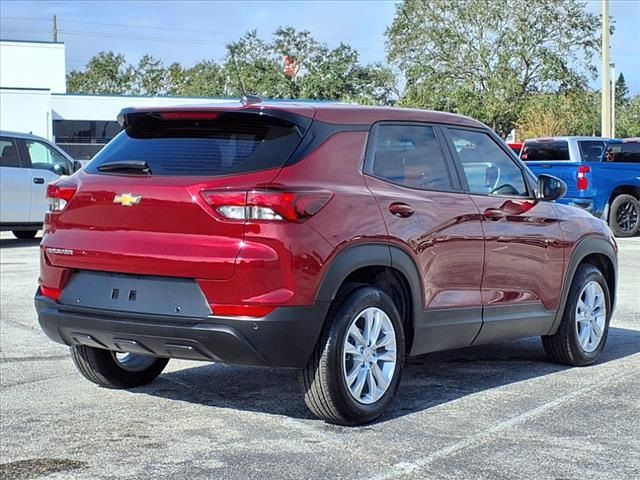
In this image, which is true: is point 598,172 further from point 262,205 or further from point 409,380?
point 262,205

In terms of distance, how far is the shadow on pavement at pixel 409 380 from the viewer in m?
5.98

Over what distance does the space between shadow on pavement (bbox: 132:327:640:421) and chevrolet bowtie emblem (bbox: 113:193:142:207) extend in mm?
1385

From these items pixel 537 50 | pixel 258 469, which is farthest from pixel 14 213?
pixel 537 50

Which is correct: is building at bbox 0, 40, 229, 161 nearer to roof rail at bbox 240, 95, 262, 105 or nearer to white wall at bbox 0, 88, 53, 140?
white wall at bbox 0, 88, 53, 140

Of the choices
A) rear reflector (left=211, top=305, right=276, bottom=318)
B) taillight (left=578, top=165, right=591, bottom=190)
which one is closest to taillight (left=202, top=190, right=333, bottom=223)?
rear reflector (left=211, top=305, right=276, bottom=318)

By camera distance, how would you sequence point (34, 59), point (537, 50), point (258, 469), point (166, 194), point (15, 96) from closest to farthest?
point (258, 469), point (166, 194), point (15, 96), point (537, 50), point (34, 59)

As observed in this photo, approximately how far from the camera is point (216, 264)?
16.2 ft

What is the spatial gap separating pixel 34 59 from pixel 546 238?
164 ft

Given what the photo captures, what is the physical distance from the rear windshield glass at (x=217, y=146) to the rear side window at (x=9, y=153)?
11875 millimetres

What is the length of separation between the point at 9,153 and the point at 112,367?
11410 millimetres

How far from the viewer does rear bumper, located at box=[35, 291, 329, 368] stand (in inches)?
194

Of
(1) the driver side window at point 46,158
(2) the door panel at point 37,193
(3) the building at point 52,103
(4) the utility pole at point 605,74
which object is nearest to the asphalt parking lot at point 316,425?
(2) the door panel at point 37,193

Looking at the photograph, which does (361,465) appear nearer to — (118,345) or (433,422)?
(433,422)

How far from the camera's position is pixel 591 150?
18484 millimetres
